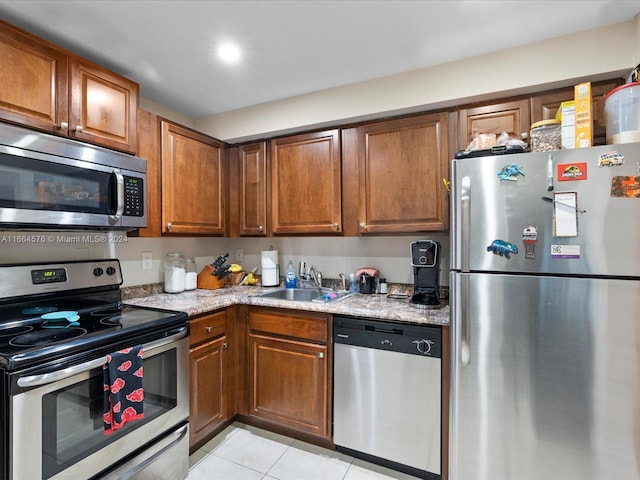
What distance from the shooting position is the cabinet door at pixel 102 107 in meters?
1.61

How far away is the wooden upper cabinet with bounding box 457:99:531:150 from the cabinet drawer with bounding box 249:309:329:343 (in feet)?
4.41

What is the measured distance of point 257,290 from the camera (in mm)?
2533

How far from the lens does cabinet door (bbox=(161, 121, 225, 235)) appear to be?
6.89 ft

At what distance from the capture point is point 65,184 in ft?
5.03

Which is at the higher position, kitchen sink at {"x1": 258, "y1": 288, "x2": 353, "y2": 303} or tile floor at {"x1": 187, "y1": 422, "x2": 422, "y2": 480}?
kitchen sink at {"x1": 258, "y1": 288, "x2": 353, "y2": 303}

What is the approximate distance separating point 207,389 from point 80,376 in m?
0.84

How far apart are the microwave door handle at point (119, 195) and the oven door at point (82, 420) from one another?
2.34 ft

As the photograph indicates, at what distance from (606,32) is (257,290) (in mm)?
2558

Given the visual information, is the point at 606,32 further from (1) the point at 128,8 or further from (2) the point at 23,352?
(2) the point at 23,352

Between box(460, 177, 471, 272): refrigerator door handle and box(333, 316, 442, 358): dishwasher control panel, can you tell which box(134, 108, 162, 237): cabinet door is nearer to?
box(333, 316, 442, 358): dishwasher control panel

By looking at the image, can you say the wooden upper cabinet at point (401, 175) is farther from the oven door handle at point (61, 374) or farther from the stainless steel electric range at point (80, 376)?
the oven door handle at point (61, 374)

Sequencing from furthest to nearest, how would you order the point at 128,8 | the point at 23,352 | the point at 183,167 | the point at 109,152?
the point at 183,167, the point at 109,152, the point at 128,8, the point at 23,352

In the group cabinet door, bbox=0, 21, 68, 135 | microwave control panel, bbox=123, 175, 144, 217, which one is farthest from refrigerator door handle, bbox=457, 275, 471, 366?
cabinet door, bbox=0, 21, 68, 135

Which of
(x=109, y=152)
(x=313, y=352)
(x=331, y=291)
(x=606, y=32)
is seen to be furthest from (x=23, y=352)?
(x=606, y=32)
